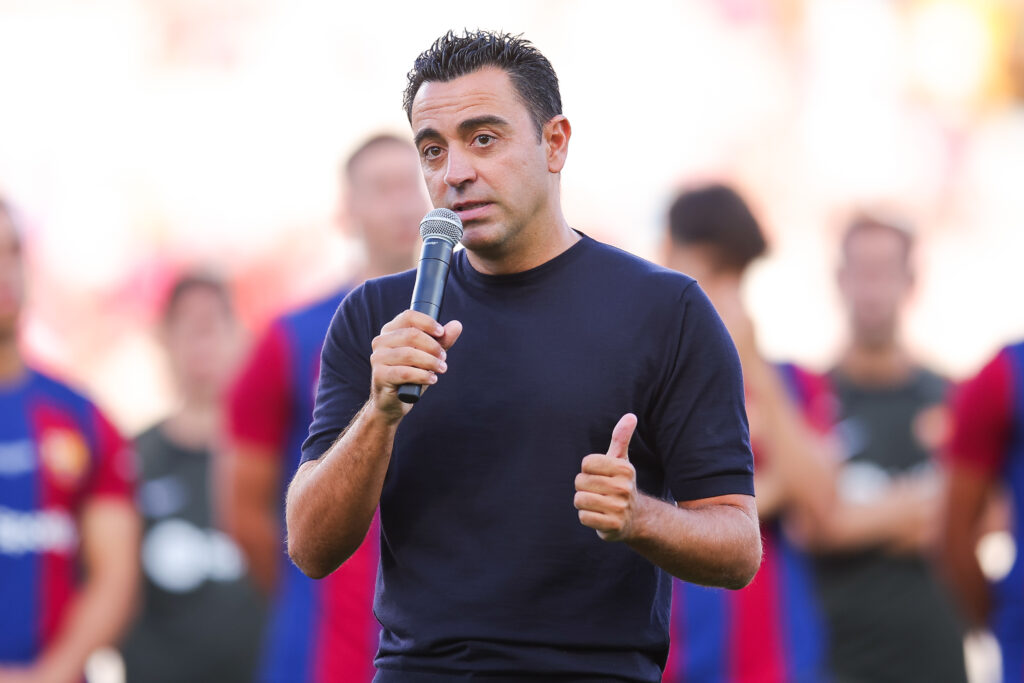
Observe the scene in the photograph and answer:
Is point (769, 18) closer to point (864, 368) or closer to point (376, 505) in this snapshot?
point (864, 368)

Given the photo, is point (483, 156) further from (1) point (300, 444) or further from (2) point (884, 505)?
(2) point (884, 505)

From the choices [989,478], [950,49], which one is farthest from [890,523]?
[950,49]

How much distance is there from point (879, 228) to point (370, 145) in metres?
2.53

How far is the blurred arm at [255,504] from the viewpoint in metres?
5.52

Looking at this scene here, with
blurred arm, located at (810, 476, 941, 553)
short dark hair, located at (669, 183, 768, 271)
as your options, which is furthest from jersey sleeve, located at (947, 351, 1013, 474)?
short dark hair, located at (669, 183, 768, 271)

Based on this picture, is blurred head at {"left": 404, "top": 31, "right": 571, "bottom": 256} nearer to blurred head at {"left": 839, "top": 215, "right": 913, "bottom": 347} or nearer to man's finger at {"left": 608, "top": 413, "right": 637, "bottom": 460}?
man's finger at {"left": 608, "top": 413, "right": 637, "bottom": 460}

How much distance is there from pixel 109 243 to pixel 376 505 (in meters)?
16.0

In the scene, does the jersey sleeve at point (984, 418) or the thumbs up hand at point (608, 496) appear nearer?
the thumbs up hand at point (608, 496)

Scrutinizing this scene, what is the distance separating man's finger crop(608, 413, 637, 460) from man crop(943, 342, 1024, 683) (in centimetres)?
299

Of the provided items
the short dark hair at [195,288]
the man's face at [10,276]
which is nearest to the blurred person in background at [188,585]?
the short dark hair at [195,288]

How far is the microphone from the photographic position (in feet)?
8.37

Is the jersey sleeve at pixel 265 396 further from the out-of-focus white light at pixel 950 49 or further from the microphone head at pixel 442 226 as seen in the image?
the out-of-focus white light at pixel 950 49

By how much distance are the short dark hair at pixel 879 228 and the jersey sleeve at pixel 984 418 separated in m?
1.67

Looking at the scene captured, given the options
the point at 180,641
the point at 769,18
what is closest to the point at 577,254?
the point at 180,641
